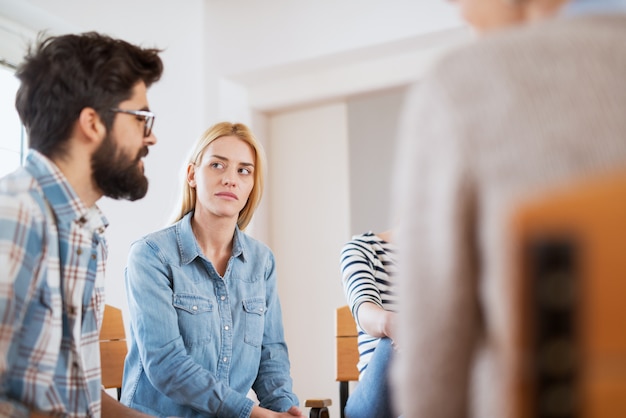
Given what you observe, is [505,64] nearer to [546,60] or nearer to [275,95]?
[546,60]

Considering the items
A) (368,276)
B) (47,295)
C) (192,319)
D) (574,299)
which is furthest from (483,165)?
(192,319)

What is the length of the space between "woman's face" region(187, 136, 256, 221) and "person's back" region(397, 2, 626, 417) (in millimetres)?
1463

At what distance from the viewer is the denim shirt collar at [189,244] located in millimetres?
2021

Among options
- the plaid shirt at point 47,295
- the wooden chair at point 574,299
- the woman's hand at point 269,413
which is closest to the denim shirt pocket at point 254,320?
the woman's hand at point 269,413

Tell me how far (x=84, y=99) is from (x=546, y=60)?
42.9 inches

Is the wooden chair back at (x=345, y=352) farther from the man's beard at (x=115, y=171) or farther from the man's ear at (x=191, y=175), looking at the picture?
the man's beard at (x=115, y=171)

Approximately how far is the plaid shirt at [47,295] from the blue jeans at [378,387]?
22.2 inches

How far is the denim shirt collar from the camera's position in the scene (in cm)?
202

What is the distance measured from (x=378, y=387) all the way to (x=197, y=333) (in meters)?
0.58

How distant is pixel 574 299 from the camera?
0.43m

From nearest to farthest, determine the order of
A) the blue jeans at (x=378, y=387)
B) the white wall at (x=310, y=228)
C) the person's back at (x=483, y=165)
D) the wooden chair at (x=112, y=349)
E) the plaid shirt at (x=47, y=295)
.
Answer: the person's back at (x=483, y=165), the plaid shirt at (x=47, y=295), the blue jeans at (x=378, y=387), the wooden chair at (x=112, y=349), the white wall at (x=310, y=228)

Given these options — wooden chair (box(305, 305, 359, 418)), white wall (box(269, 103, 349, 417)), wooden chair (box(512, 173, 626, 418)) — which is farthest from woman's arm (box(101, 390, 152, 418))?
white wall (box(269, 103, 349, 417))

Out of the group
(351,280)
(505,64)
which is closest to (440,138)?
(505,64)

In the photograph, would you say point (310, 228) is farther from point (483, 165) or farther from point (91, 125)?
point (483, 165)
